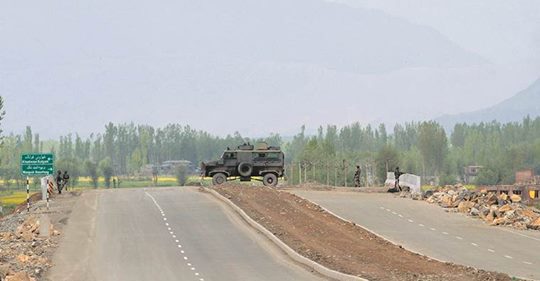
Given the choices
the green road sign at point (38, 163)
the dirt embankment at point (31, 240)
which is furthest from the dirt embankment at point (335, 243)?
the green road sign at point (38, 163)

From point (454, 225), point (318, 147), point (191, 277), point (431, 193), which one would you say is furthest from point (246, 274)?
point (318, 147)

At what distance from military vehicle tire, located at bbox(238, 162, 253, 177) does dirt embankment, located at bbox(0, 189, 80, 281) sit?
14445 mm

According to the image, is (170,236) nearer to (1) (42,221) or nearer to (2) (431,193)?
(1) (42,221)

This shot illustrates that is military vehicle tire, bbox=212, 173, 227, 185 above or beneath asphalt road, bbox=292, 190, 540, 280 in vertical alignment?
above

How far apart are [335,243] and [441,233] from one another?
806 cm

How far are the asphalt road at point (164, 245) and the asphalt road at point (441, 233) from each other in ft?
22.0

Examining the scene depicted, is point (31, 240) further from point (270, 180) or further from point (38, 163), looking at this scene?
point (270, 180)

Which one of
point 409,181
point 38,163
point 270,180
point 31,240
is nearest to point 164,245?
point 31,240

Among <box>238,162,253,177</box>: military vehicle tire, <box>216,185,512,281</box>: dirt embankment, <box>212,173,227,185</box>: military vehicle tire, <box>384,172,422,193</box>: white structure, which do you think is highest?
<box>238,162,253,177</box>: military vehicle tire

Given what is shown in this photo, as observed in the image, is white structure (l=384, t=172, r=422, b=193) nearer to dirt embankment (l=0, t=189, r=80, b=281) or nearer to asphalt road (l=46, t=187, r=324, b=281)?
asphalt road (l=46, t=187, r=324, b=281)

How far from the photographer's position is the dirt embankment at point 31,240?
40188mm

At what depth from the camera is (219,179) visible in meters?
82.8

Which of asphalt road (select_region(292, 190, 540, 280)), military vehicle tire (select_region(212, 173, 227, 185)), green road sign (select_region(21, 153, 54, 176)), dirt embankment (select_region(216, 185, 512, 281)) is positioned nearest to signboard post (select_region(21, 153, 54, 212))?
green road sign (select_region(21, 153, 54, 176))

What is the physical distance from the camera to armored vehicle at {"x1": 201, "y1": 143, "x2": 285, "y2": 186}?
8138 centimetres
